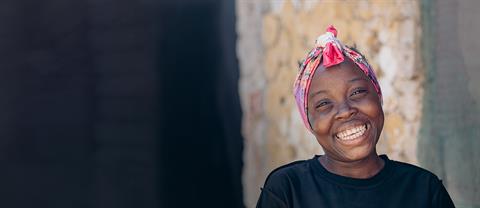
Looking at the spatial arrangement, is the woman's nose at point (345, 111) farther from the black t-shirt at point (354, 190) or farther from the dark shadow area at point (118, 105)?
the dark shadow area at point (118, 105)

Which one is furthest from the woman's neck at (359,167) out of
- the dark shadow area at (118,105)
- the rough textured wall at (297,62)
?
the dark shadow area at (118,105)

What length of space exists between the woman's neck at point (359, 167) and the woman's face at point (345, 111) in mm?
21

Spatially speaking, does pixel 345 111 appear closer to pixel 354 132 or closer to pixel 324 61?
pixel 354 132

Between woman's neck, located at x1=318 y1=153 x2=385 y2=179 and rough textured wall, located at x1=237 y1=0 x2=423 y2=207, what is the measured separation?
1.59 m

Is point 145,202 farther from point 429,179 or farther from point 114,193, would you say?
point 429,179

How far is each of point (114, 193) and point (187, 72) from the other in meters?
0.95

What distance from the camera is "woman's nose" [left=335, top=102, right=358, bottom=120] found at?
2.22 meters

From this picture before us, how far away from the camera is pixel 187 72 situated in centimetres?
500

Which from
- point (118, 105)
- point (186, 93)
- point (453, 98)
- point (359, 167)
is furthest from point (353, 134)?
point (186, 93)

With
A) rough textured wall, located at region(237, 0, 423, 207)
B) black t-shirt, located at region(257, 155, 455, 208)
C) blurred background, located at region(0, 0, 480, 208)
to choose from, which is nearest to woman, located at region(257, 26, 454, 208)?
black t-shirt, located at region(257, 155, 455, 208)

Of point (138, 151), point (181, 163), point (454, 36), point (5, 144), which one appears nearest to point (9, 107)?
point (5, 144)

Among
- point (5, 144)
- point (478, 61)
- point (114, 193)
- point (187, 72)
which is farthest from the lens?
point (187, 72)

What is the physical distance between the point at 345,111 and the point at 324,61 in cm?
18

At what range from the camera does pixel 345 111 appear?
222 centimetres
